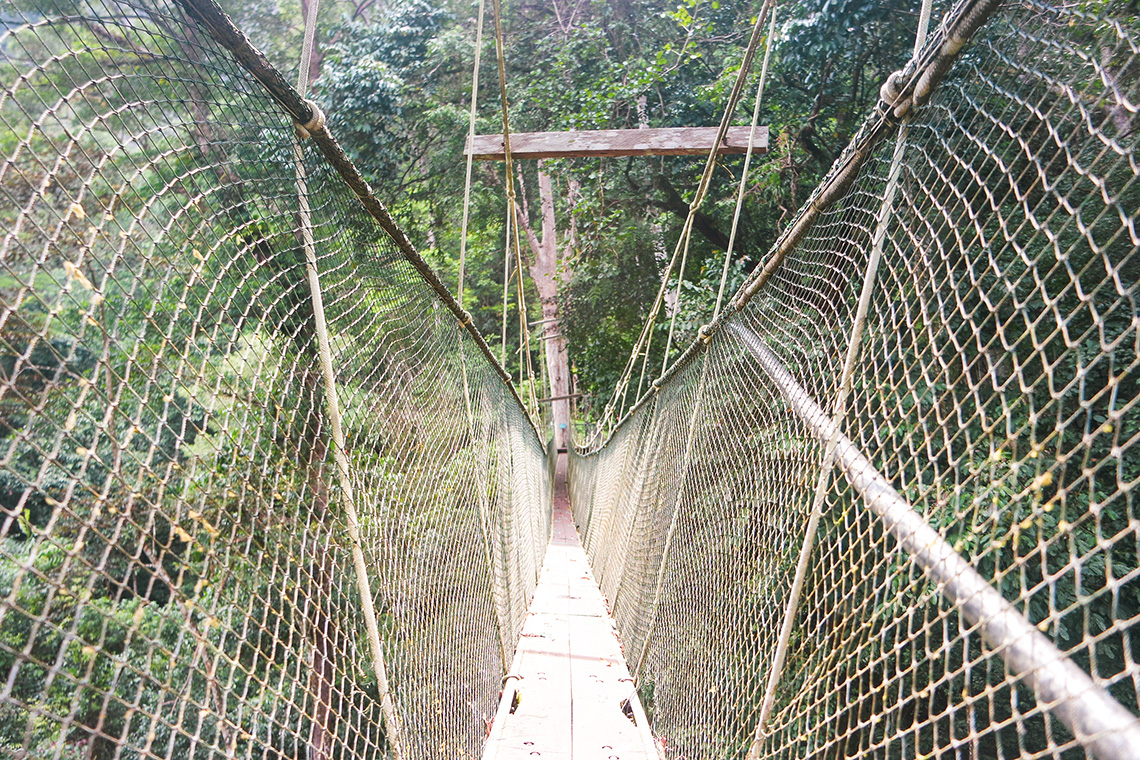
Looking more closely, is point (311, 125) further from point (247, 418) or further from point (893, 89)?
point (893, 89)

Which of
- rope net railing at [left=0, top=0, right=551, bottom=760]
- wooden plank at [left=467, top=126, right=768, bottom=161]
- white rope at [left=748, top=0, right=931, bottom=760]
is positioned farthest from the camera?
wooden plank at [left=467, top=126, right=768, bottom=161]

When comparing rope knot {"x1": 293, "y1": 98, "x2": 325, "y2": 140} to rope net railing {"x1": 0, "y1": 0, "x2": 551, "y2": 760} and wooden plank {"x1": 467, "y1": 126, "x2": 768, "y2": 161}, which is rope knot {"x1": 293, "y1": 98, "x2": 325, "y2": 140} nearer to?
rope net railing {"x1": 0, "y1": 0, "x2": 551, "y2": 760}

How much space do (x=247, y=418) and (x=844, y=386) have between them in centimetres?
76

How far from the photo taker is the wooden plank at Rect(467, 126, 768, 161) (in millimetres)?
3322

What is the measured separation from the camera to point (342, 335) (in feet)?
3.93

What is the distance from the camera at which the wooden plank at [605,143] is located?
10.9 ft

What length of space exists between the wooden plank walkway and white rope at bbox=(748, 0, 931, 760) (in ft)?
2.66

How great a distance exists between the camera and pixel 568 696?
2033mm

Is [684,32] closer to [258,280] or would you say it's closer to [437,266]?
[437,266]

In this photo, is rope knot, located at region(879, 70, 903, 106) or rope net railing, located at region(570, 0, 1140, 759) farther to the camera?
rope knot, located at region(879, 70, 903, 106)

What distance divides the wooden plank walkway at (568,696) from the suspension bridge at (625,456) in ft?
0.04

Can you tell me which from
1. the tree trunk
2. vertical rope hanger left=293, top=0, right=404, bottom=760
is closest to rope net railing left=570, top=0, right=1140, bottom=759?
vertical rope hanger left=293, top=0, right=404, bottom=760

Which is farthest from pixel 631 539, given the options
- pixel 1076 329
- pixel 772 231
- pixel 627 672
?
pixel 772 231

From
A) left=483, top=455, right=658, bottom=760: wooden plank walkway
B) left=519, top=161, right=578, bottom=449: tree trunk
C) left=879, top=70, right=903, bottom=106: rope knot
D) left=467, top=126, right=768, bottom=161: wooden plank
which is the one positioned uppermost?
left=519, top=161, right=578, bottom=449: tree trunk
